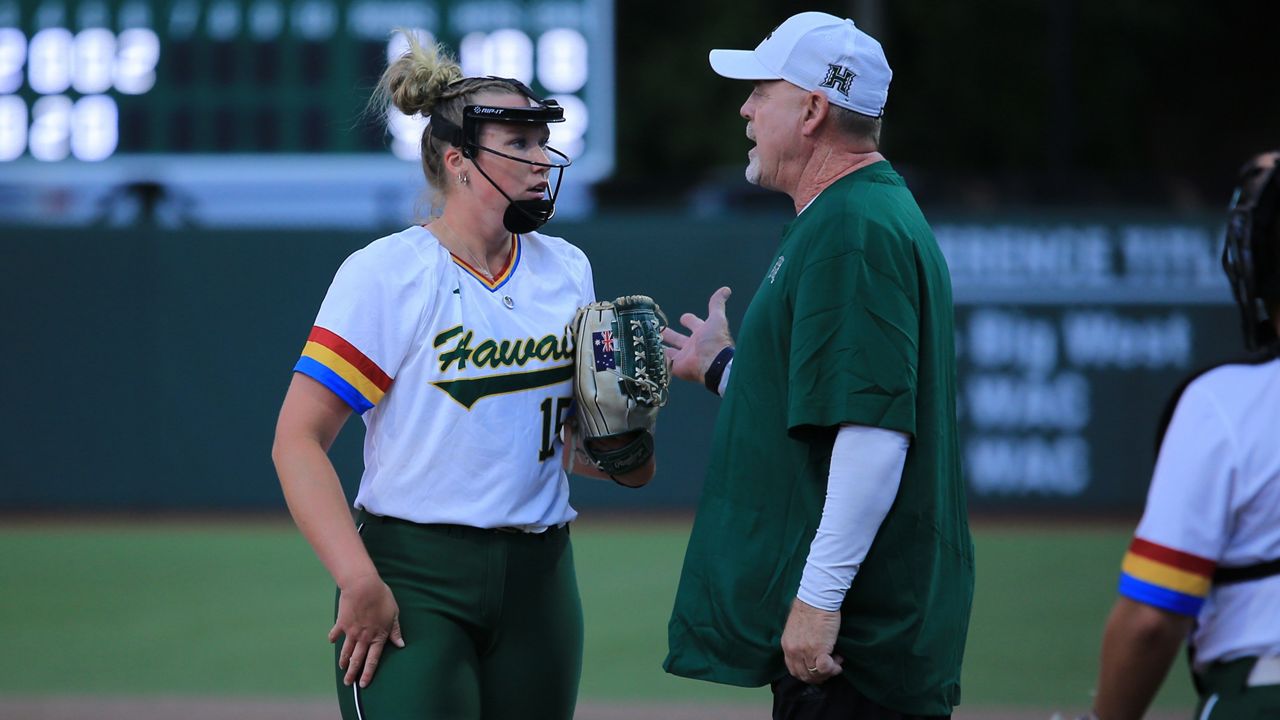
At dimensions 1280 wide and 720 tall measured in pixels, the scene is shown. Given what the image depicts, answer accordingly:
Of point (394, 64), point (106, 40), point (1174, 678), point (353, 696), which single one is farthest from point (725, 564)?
point (106, 40)

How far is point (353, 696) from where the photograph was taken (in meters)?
2.99

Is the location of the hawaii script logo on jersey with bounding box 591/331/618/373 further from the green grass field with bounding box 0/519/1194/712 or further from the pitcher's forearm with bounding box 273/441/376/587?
the green grass field with bounding box 0/519/1194/712

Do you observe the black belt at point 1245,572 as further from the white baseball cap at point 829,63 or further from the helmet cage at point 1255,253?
the white baseball cap at point 829,63

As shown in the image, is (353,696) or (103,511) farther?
(103,511)

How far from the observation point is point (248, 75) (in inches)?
428

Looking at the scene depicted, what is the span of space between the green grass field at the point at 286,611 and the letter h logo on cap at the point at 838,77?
152 inches

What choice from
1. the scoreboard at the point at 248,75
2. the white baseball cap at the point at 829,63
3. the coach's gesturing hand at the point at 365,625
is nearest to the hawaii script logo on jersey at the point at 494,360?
the coach's gesturing hand at the point at 365,625

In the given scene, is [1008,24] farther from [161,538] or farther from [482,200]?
→ [482,200]

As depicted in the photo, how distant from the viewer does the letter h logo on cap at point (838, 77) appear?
113 inches

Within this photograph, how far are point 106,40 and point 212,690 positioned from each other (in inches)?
246

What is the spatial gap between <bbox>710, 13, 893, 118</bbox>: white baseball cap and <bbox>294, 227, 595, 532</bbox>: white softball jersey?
774 mm

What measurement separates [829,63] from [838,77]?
0.11ft

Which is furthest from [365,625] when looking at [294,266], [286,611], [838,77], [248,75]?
[248,75]

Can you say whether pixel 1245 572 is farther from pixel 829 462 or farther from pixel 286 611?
pixel 286 611
